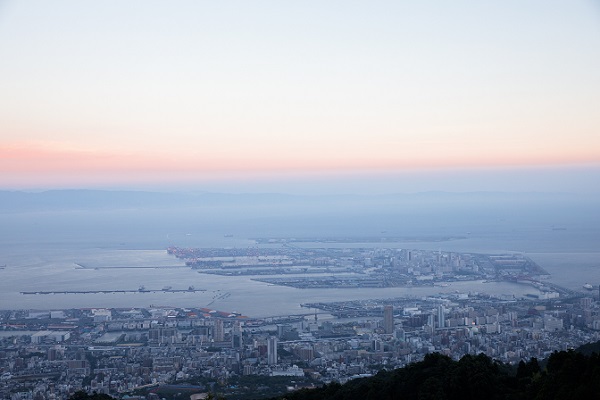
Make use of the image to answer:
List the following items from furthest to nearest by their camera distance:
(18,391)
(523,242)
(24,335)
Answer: (523,242) < (24,335) < (18,391)

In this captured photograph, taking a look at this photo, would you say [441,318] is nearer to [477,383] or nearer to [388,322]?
[388,322]

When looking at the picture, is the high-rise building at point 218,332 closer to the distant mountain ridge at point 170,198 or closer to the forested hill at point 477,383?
the forested hill at point 477,383

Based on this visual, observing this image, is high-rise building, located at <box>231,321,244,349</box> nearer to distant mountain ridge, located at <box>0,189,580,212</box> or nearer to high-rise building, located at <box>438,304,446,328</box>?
high-rise building, located at <box>438,304,446,328</box>

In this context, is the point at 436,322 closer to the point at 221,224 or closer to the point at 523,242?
the point at 523,242

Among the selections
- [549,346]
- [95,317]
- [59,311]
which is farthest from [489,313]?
[59,311]

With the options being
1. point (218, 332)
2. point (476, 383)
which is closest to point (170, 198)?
point (218, 332)

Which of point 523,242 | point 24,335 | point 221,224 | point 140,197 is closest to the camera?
point 24,335
